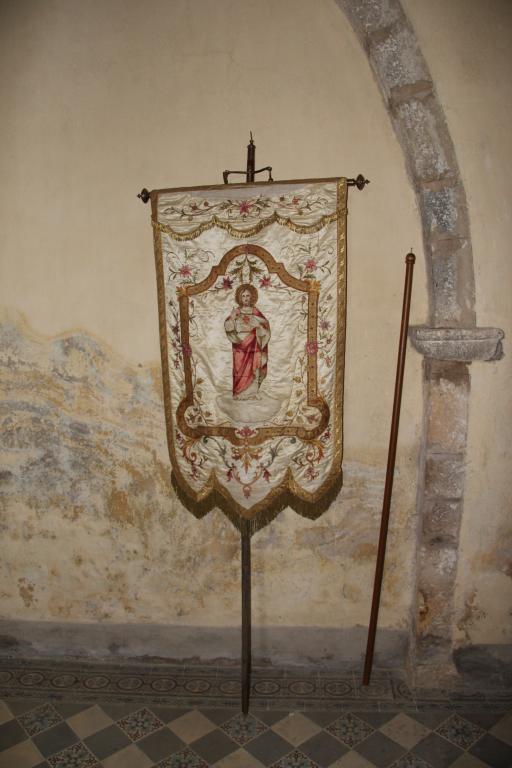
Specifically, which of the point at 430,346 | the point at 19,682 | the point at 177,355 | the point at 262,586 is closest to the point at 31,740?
the point at 19,682

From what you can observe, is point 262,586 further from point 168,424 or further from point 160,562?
point 168,424

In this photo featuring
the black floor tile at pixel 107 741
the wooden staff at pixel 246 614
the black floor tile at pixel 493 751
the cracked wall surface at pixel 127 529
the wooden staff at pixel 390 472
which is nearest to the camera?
the black floor tile at pixel 493 751

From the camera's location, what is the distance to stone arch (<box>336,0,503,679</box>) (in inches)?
100

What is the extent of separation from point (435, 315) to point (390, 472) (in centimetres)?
80

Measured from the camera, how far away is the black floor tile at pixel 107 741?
2596mm

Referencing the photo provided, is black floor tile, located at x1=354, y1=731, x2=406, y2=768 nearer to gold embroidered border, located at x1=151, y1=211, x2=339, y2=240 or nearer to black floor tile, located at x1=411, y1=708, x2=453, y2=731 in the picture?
black floor tile, located at x1=411, y1=708, x2=453, y2=731

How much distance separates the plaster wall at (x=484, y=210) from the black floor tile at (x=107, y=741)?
1.82 meters

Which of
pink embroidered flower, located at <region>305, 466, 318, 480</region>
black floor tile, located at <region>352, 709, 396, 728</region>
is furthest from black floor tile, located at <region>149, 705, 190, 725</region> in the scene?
pink embroidered flower, located at <region>305, 466, 318, 480</region>

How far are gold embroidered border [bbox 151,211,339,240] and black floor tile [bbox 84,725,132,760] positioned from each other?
A: 2366mm

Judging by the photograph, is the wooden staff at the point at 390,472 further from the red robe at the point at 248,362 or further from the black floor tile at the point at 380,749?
the red robe at the point at 248,362

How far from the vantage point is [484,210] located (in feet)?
8.50

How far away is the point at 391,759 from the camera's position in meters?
2.53

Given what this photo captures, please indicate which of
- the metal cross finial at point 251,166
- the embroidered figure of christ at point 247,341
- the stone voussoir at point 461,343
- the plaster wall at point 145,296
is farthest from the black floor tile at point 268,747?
the metal cross finial at point 251,166

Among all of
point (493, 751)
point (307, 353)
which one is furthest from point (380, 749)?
point (307, 353)
